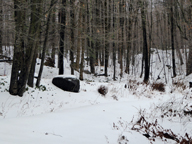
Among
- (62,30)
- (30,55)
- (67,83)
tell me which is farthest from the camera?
(62,30)

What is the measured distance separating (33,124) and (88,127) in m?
0.95

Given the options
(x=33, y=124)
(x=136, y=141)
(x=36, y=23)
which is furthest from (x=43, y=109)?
(x=136, y=141)

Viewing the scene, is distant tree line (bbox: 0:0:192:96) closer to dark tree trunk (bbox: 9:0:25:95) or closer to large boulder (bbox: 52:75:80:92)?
dark tree trunk (bbox: 9:0:25:95)

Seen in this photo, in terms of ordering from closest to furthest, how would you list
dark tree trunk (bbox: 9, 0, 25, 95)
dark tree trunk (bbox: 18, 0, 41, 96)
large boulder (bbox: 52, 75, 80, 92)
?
dark tree trunk (bbox: 9, 0, 25, 95), dark tree trunk (bbox: 18, 0, 41, 96), large boulder (bbox: 52, 75, 80, 92)

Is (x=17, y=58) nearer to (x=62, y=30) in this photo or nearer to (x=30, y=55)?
(x=30, y=55)

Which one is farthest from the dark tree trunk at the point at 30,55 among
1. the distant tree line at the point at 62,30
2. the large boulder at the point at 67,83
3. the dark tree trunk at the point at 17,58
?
the large boulder at the point at 67,83

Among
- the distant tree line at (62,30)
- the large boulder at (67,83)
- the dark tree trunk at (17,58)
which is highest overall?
the distant tree line at (62,30)

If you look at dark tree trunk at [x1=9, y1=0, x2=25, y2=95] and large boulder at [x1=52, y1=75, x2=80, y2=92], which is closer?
dark tree trunk at [x1=9, y1=0, x2=25, y2=95]

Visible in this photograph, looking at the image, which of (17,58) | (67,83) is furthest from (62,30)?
(17,58)

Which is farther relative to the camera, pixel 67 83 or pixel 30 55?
pixel 67 83

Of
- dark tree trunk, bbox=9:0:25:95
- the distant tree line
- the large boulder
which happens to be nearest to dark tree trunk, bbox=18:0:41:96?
the distant tree line

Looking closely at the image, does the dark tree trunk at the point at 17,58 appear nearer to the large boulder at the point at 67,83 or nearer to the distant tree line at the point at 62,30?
the distant tree line at the point at 62,30

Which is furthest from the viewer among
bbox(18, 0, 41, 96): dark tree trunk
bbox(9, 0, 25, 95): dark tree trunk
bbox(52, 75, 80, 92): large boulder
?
bbox(52, 75, 80, 92): large boulder

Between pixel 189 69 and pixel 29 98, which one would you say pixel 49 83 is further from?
pixel 189 69
